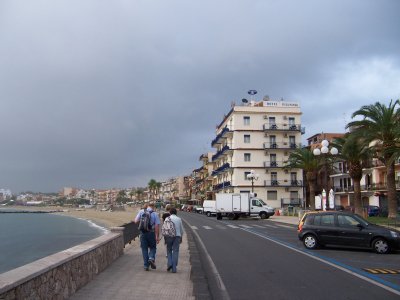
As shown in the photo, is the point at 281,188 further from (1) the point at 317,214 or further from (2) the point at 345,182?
(1) the point at 317,214

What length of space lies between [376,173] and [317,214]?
59776mm

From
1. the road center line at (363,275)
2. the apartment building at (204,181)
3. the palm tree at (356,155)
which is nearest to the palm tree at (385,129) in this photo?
the palm tree at (356,155)

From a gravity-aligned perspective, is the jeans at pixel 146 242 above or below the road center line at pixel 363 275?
above

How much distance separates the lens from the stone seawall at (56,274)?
228 inches

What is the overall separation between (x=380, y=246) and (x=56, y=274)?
1270 cm

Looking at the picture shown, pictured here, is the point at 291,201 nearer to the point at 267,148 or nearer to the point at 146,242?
the point at 267,148

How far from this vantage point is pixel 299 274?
1175 cm

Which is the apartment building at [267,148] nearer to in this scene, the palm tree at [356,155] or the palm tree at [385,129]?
the palm tree at [356,155]

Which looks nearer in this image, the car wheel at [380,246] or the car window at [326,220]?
the car wheel at [380,246]

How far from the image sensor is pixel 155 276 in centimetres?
1079

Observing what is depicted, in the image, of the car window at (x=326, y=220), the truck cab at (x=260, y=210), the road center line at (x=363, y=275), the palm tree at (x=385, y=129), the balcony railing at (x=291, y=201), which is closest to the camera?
the road center line at (x=363, y=275)

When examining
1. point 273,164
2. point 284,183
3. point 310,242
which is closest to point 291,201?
point 284,183

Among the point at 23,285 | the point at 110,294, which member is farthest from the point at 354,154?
the point at 23,285

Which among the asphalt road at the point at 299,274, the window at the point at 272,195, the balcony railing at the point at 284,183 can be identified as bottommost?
the asphalt road at the point at 299,274
